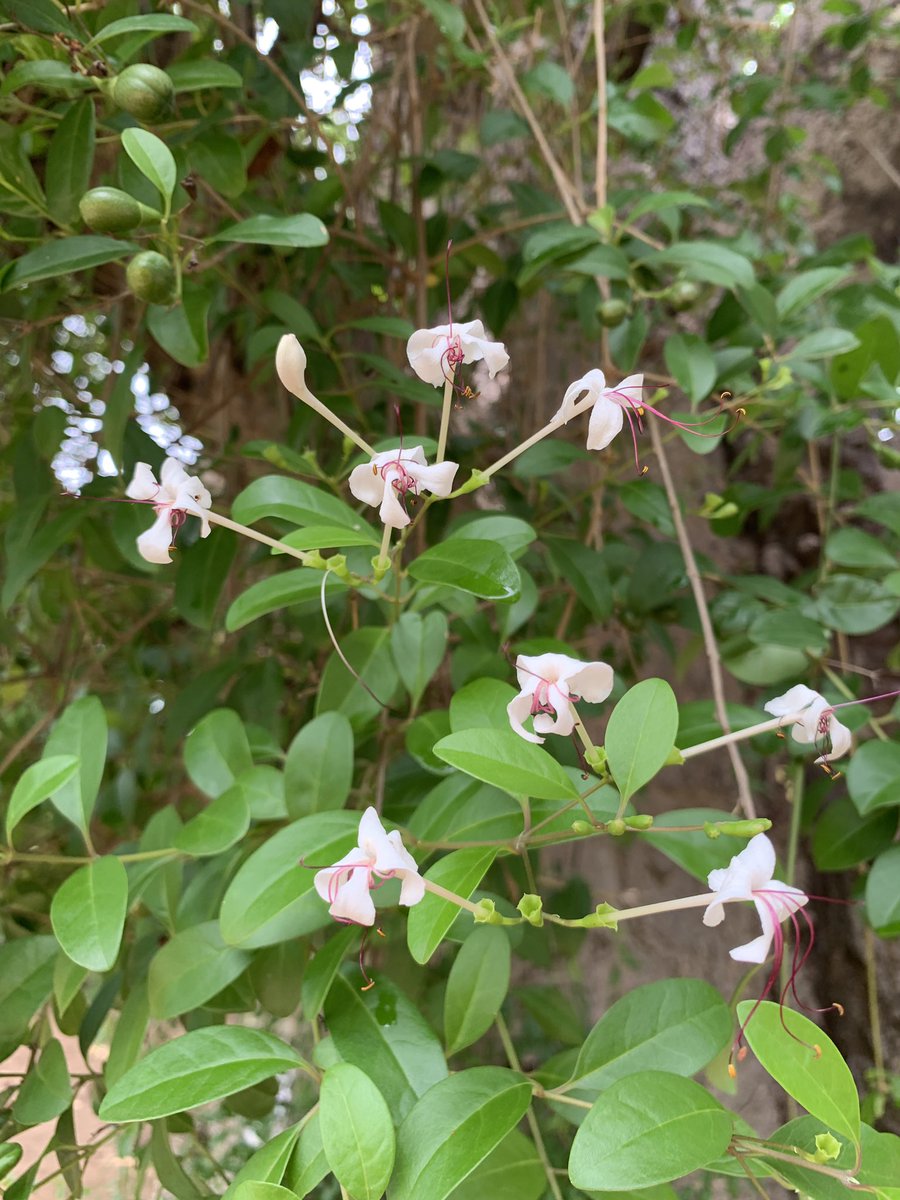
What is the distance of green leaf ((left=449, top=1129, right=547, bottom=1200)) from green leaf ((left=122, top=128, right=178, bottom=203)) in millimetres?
578

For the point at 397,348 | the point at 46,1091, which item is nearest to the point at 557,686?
the point at 46,1091

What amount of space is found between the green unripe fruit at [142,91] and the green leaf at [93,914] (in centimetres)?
48

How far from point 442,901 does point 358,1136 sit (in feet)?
0.34

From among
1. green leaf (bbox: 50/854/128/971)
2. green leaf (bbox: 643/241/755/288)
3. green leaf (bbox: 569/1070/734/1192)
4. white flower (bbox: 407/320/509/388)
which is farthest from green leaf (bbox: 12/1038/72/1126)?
green leaf (bbox: 643/241/755/288)

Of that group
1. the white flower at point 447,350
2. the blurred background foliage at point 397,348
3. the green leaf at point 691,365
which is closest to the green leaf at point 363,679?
the blurred background foliage at point 397,348

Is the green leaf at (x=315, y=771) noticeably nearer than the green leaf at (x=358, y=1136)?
No

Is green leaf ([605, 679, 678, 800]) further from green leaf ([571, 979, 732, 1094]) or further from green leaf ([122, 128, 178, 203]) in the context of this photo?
green leaf ([122, 128, 178, 203])

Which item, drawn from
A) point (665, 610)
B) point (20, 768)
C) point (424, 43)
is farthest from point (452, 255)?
point (20, 768)

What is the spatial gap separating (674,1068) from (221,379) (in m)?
0.97

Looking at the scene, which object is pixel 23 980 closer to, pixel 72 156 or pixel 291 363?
pixel 291 363

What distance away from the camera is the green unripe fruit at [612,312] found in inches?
29.9

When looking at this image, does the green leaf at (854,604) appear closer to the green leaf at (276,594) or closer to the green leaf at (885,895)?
the green leaf at (885,895)

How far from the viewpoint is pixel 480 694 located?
0.51m

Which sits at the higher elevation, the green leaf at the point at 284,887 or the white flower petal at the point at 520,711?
the white flower petal at the point at 520,711
